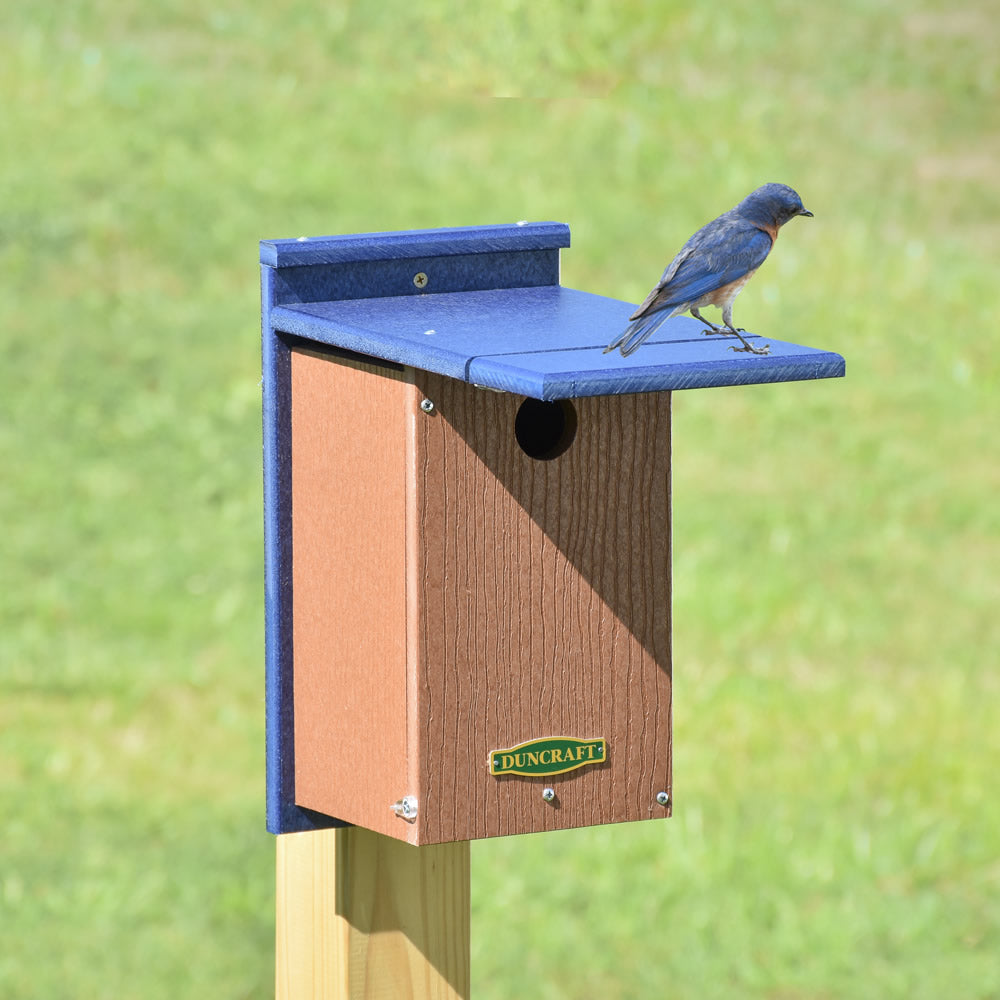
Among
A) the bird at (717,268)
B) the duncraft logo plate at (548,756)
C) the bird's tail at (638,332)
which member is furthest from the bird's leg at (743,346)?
the duncraft logo plate at (548,756)

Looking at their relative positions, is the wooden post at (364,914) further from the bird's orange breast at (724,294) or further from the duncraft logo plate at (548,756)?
the bird's orange breast at (724,294)

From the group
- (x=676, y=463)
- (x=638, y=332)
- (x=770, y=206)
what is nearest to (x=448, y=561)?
(x=638, y=332)

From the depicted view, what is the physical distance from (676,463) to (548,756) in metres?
5.16

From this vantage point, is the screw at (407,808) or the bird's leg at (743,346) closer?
the bird's leg at (743,346)

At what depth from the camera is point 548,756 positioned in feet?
12.6

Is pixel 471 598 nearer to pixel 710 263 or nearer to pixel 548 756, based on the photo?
pixel 548 756

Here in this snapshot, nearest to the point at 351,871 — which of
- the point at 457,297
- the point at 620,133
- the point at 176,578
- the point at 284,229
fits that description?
the point at 457,297

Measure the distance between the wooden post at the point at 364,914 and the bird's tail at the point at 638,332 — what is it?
3.47ft

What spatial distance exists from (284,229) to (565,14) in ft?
7.17

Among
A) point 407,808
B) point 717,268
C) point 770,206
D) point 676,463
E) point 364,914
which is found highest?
point 770,206

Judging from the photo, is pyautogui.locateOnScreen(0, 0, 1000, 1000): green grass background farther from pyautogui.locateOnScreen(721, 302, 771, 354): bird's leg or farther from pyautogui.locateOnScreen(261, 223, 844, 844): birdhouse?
pyautogui.locateOnScreen(721, 302, 771, 354): bird's leg

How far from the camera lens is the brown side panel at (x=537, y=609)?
12.2ft

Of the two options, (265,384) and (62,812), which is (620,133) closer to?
(62,812)

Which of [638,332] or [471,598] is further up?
[638,332]
